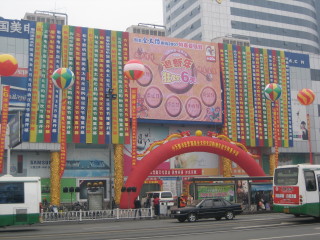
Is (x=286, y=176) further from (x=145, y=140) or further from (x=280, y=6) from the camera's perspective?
(x=280, y=6)

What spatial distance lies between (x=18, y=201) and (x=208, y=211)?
9891mm

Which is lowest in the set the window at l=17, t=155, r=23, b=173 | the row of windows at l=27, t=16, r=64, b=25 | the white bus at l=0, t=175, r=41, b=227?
the white bus at l=0, t=175, r=41, b=227

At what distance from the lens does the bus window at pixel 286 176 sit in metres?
22.1

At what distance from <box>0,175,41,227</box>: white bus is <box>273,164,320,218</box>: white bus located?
1160cm

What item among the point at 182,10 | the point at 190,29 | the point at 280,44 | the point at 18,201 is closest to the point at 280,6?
the point at 280,44

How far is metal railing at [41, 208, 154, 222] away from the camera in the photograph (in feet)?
94.9

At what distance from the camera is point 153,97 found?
136 ft

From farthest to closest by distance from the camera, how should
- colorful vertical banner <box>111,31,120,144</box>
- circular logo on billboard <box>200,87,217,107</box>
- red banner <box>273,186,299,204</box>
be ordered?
circular logo on billboard <box>200,87,217,107</box> → colorful vertical banner <box>111,31,120,144</box> → red banner <box>273,186,299,204</box>

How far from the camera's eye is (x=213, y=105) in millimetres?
43969

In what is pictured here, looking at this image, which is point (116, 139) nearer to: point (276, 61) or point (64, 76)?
point (64, 76)

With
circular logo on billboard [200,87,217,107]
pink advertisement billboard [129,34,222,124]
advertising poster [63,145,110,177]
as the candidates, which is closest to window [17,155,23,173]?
advertising poster [63,145,110,177]

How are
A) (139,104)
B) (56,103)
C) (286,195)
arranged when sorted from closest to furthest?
(286,195) → (56,103) → (139,104)

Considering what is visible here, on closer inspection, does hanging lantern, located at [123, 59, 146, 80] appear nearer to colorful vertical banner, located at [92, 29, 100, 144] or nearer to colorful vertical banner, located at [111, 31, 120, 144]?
colorful vertical banner, located at [111, 31, 120, 144]

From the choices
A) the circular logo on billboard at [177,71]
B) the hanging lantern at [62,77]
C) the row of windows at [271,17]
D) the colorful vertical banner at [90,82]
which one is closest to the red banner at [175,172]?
the circular logo on billboard at [177,71]
